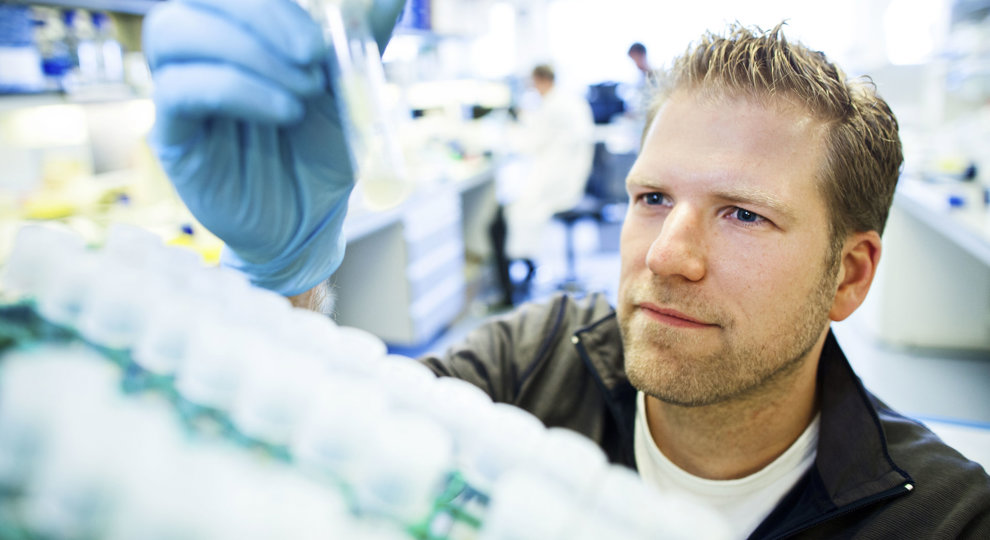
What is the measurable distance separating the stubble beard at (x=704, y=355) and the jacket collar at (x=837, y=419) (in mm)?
127

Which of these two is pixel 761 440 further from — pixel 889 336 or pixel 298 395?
pixel 889 336

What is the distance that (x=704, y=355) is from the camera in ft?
3.00

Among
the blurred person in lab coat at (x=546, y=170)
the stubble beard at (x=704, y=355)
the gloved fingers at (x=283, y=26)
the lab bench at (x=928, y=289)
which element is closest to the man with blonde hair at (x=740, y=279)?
the stubble beard at (x=704, y=355)

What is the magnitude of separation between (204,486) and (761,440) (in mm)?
932

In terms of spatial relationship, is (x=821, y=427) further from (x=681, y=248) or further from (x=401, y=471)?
(x=401, y=471)

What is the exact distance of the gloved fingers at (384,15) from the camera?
580 millimetres

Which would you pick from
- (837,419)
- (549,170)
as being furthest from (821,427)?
(549,170)

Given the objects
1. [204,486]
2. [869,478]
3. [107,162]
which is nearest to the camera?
[204,486]

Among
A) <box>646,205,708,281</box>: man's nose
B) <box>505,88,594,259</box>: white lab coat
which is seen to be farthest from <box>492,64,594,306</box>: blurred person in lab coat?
<box>646,205,708,281</box>: man's nose

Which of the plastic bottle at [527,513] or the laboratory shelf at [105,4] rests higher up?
the laboratory shelf at [105,4]

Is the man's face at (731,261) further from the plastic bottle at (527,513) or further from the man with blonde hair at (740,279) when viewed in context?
the plastic bottle at (527,513)

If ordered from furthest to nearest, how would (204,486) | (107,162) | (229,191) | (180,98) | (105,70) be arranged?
(107,162), (105,70), (229,191), (180,98), (204,486)

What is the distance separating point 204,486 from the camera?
1.02 feet

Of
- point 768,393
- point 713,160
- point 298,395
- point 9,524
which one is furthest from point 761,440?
point 9,524
